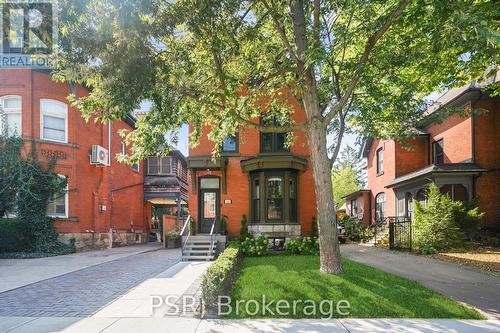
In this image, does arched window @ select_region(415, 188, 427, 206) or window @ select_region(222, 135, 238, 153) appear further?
arched window @ select_region(415, 188, 427, 206)

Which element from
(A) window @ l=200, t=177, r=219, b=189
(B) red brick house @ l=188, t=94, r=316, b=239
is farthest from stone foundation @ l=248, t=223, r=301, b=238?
(A) window @ l=200, t=177, r=219, b=189

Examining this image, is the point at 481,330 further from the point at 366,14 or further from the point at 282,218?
the point at 282,218

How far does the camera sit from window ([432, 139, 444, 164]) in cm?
2145

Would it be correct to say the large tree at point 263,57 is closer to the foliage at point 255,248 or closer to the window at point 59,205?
the foliage at point 255,248

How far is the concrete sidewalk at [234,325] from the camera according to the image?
5.52 m

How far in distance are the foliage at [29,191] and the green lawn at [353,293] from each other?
36.1ft

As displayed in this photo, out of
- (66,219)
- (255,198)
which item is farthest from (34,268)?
(255,198)

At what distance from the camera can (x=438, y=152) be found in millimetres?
21828

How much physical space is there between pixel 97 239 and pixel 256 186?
9.40 metres

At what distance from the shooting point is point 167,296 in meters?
7.71

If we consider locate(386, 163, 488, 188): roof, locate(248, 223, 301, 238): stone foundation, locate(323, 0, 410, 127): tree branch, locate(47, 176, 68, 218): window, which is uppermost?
locate(323, 0, 410, 127): tree branch

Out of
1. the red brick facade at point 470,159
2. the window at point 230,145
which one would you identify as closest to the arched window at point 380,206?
the red brick facade at point 470,159

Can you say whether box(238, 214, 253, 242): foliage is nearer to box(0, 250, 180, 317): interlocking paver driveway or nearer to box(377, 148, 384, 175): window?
box(0, 250, 180, 317): interlocking paver driveway

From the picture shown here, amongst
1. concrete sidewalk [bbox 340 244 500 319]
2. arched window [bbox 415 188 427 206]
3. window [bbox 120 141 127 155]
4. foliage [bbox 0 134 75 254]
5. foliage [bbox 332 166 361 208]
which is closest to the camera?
concrete sidewalk [bbox 340 244 500 319]
